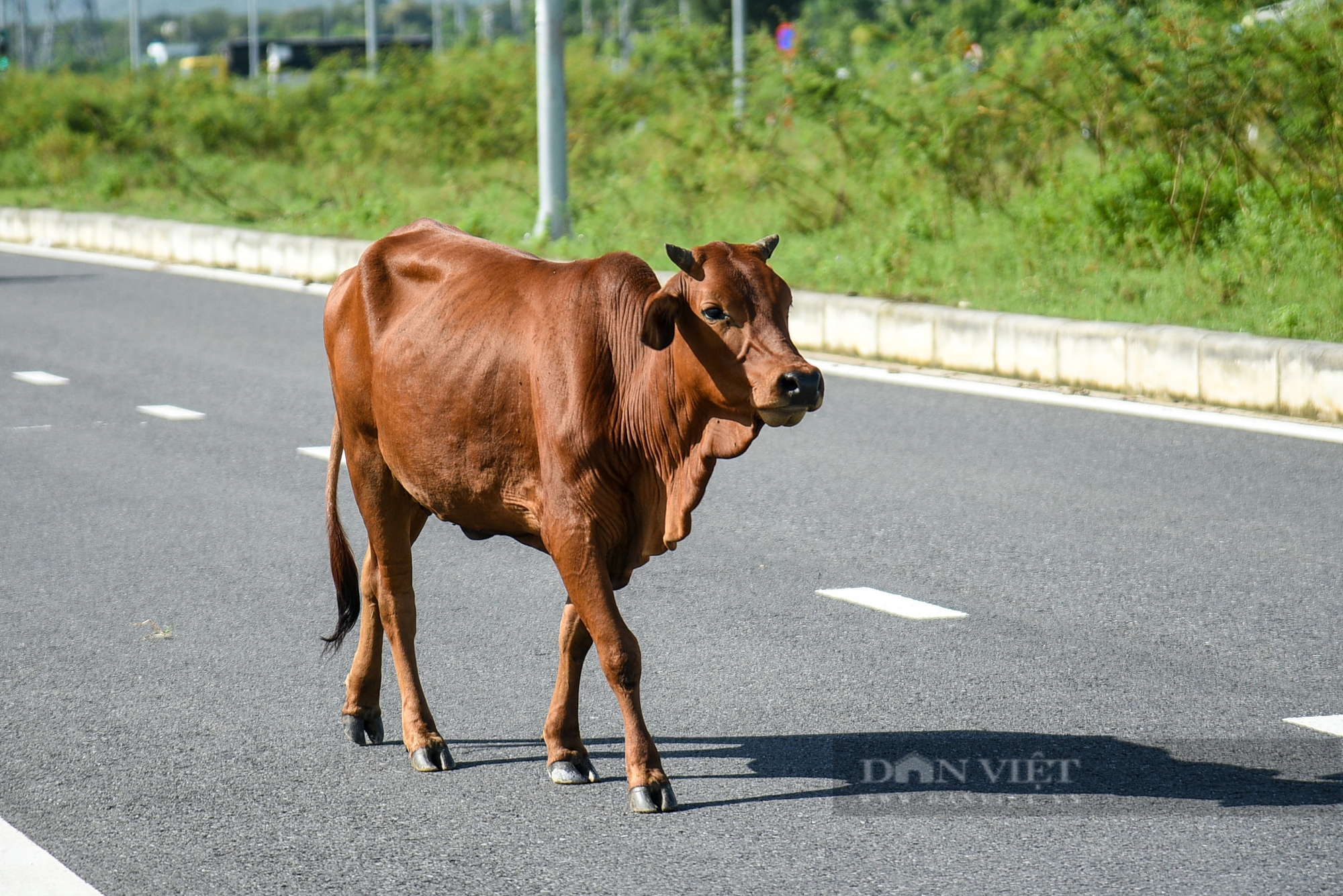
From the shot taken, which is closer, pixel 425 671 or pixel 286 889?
pixel 286 889

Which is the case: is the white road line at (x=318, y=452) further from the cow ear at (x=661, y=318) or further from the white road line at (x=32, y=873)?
the cow ear at (x=661, y=318)

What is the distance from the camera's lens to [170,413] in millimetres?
10859

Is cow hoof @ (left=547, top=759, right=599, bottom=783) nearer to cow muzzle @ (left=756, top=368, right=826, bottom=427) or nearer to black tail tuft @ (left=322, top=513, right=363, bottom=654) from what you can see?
black tail tuft @ (left=322, top=513, right=363, bottom=654)

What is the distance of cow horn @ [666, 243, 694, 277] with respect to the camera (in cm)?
386

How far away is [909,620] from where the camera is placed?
626 cm

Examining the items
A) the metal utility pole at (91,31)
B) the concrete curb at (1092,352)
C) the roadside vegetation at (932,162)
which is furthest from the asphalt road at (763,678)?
the metal utility pole at (91,31)

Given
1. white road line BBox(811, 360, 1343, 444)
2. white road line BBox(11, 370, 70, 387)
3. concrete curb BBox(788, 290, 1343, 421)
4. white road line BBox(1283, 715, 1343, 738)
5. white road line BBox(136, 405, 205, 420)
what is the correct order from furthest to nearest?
white road line BBox(11, 370, 70, 387), white road line BBox(136, 405, 205, 420), concrete curb BBox(788, 290, 1343, 421), white road line BBox(811, 360, 1343, 444), white road line BBox(1283, 715, 1343, 738)

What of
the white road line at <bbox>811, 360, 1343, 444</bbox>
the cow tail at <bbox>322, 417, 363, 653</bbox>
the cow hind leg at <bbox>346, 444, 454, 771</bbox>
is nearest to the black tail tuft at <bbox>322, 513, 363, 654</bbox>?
the cow tail at <bbox>322, 417, 363, 653</bbox>

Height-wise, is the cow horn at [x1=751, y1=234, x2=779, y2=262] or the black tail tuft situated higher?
the cow horn at [x1=751, y1=234, x2=779, y2=262]

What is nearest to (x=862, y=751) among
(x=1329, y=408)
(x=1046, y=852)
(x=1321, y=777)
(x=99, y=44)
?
(x=1046, y=852)

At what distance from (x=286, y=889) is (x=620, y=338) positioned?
5.18 ft

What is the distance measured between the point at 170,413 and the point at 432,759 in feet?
21.9

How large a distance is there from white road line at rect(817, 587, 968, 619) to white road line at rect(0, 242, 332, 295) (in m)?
11.1

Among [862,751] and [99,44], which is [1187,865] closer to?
[862,751]
